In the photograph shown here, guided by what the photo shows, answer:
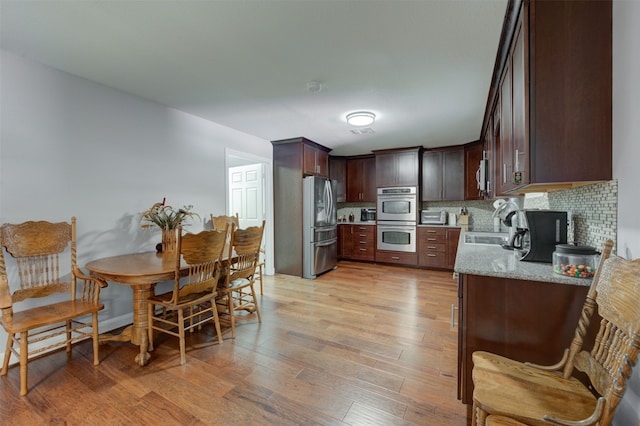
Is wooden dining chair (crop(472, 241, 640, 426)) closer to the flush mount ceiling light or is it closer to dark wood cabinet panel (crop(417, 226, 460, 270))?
the flush mount ceiling light

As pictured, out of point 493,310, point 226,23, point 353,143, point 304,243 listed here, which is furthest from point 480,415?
point 353,143

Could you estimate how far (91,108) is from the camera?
252 cm

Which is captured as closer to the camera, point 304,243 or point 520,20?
point 520,20

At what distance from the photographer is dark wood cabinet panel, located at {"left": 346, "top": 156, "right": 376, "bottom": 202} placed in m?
5.96

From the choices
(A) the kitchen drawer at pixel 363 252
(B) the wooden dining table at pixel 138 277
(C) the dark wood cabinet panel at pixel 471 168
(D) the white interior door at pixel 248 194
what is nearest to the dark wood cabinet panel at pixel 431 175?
(C) the dark wood cabinet panel at pixel 471 168

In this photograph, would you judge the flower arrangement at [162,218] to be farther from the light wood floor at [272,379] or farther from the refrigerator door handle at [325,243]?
the refrigerator door handle at [325,243]

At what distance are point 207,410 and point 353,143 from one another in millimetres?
4247

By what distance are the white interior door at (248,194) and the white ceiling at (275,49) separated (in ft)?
5.31

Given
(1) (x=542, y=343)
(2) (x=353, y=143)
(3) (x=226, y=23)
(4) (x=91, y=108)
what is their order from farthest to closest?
(2) (x=353, y=143)
(4) (x=91, y=108)
(3) (x=226, y=23)
(1) (x=542, y=343)

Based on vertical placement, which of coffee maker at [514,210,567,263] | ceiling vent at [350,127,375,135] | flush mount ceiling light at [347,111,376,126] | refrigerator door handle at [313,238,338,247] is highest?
ceiling vent at [350,127,375,135]

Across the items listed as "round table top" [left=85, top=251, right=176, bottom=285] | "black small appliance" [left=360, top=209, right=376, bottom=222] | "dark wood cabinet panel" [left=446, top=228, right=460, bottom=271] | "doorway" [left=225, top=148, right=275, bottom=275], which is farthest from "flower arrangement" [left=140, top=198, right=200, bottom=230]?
"dark wood cabinet panel" [left=446, top=228, right=460, bottom=271]

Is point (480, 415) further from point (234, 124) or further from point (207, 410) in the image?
point (234, 124)

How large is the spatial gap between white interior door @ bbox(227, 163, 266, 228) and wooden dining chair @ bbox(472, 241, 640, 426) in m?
3.95

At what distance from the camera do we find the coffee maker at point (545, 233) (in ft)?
5.39
